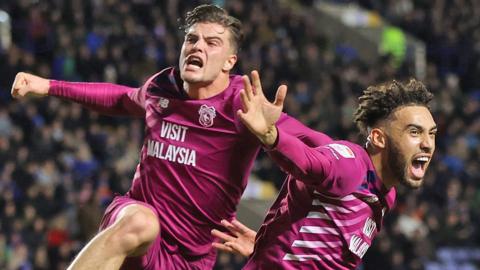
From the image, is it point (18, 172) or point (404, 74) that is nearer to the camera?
point (18, 172)

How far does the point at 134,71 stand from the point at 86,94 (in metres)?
9.68

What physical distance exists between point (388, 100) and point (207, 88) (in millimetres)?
1219

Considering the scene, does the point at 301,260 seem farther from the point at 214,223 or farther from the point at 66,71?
the point at 66,71

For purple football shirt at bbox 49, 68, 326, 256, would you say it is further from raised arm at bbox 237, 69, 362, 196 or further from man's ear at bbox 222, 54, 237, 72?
raised arm at bbox 237, 69, 362, 196

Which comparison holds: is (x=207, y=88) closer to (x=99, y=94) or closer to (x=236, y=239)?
(x=99, y=94)

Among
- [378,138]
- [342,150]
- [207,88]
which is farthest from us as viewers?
[207,88]

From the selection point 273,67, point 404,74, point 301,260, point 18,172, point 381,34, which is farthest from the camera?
point 381,34

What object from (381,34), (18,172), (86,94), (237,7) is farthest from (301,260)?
(381,34)

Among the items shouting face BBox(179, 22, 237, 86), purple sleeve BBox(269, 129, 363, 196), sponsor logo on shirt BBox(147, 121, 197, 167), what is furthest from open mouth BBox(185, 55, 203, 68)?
purple sleeve BBox(269, 129, 363, 196)

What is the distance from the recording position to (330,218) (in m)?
6.46

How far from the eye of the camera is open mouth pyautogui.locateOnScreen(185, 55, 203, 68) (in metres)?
7.04

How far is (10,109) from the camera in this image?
50.1 feet

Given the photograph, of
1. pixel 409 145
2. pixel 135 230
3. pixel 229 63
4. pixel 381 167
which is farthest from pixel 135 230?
pixel 409 145

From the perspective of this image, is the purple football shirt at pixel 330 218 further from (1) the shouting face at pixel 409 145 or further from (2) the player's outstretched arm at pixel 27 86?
(2) the player's outstretched arm at pixel 27 86
